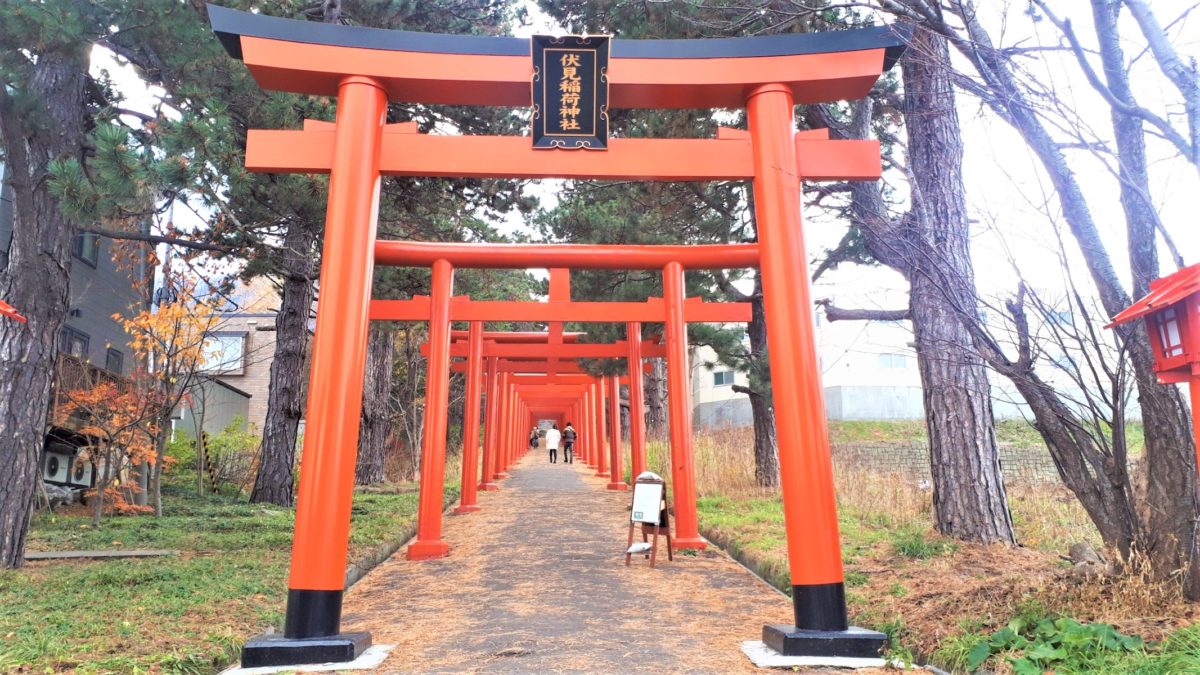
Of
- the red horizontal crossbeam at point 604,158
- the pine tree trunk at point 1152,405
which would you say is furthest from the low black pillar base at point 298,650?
the pine tree trunk at point 1152,405

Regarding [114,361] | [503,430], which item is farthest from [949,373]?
[503,430]

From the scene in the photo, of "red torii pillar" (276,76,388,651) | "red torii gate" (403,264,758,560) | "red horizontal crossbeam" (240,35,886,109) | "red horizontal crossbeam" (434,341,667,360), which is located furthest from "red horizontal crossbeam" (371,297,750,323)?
"red torii pillar" (276,76,388,651)

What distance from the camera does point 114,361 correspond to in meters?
15.7

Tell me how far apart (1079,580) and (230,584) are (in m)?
5.80

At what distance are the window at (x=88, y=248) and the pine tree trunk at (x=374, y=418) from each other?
5125 mm

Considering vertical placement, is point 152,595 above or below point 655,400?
below

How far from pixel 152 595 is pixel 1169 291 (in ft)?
21.1

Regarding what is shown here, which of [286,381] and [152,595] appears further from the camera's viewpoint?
[286,381]

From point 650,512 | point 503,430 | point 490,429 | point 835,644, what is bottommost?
point 835,644

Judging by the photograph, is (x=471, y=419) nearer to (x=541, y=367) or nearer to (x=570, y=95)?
(x=541, y=367)

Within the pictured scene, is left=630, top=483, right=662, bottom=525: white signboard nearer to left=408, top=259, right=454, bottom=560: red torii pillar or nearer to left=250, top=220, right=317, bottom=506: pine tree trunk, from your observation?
left=408, top=259, right=454, bottom=560: red torii pillar

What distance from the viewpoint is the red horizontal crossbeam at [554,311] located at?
1063 cm

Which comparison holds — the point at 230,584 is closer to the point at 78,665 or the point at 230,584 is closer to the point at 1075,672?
the point at 78,665

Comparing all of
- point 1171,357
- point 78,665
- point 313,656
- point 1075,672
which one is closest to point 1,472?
point 78,665
